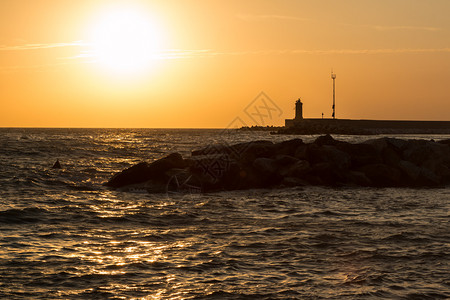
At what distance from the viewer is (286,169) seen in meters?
24.6

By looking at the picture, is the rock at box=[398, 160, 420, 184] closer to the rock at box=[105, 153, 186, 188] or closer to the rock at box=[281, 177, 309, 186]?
the rock at box=[281, 177, 309, 186]

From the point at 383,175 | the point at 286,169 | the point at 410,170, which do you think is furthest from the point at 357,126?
the point at 286,169

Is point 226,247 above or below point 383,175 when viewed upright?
below

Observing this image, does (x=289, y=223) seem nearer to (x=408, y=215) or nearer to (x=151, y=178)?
(x=408, y=215)

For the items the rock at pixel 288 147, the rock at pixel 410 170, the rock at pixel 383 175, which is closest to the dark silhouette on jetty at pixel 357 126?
the rock at pixel 288 147

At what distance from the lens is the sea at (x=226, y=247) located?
876cm

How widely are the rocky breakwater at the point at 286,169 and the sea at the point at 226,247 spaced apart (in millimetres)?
3023

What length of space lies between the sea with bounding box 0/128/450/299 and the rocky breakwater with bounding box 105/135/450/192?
302cm

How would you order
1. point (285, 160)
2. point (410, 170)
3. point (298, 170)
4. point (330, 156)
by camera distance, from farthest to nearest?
point (410, 170), point (330, 156), point (285, 160), point (298, 170)

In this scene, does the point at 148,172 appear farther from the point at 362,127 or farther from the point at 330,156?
the point at 362,127

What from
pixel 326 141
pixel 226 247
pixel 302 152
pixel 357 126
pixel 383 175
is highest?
pixel 357 126

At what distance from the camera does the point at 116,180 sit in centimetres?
2462

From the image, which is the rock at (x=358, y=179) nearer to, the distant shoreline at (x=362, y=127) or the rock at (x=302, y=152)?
the rock at (x=302, y=152)

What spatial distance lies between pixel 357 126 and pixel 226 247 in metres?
135
